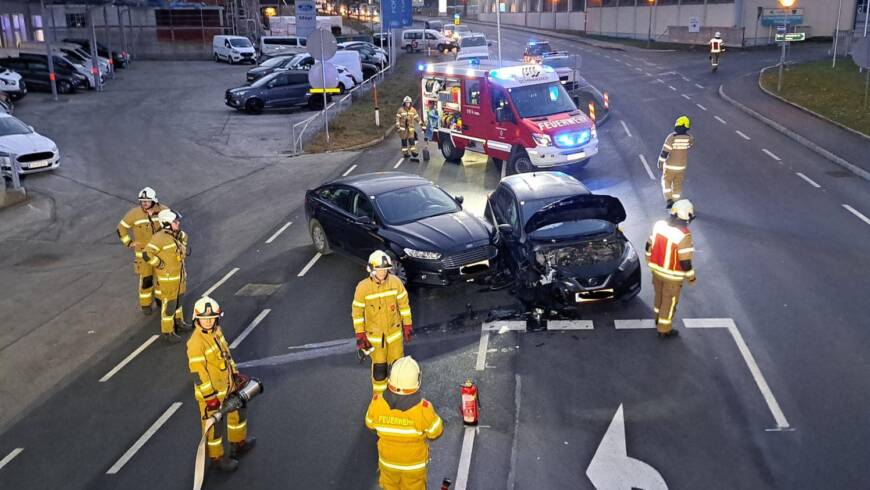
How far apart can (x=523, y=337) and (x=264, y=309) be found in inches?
164

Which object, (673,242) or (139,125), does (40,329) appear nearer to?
(673,242)

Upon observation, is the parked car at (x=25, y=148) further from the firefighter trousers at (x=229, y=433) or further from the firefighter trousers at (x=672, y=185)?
the firefighter trousers at (x=672, y=185)

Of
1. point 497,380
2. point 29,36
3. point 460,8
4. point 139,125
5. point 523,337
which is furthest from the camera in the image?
point 460,8

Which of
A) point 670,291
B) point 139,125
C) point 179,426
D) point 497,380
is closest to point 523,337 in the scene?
point 497,380

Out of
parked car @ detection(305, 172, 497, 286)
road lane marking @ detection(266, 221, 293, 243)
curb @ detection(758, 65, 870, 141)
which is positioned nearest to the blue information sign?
curb @ detection(758, 65, 870, 141)

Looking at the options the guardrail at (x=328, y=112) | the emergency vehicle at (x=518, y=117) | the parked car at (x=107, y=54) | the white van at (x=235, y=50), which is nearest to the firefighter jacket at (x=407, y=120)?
the emergency vehicle at (x=518, y=117)

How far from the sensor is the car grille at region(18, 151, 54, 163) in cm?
2025

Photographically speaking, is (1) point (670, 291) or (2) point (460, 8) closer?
(1) point (670, 291)

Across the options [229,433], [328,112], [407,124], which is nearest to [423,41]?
[328,112]

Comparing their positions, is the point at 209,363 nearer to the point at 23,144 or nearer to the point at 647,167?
the point at 647,167

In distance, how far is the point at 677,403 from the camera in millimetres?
8531

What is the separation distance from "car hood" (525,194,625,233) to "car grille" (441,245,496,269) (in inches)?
26.5

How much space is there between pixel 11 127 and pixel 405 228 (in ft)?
47.8

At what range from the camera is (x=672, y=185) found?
16.2 meters
